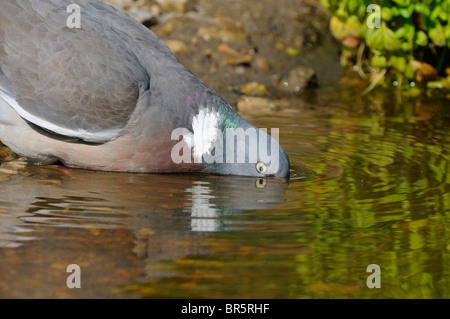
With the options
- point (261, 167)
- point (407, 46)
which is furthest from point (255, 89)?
point (261, 167)

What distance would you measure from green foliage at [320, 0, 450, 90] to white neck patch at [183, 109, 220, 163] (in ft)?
9.30

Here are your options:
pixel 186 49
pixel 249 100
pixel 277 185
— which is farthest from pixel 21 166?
pixel 186 49

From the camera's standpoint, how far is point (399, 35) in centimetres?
775

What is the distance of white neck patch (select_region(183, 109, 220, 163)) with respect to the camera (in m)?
5.29

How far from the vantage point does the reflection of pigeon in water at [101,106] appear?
5121 mm

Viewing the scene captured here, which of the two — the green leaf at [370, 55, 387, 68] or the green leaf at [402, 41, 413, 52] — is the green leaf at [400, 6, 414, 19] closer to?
the green leaf at [402, 41, 413, 52]

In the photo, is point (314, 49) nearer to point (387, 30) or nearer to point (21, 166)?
point (387, 30)

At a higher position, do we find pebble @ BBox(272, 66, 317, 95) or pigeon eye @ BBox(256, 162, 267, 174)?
pebble @ BBox(272, 66, 317, 95)

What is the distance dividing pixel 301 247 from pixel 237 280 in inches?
22.0

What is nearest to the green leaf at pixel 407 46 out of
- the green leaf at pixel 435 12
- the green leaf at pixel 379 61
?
the green leaf at pixel 379 61

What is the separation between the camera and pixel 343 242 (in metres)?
4.15

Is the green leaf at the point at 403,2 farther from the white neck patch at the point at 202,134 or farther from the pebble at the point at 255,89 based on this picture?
the white neck patch at the point at 202,134

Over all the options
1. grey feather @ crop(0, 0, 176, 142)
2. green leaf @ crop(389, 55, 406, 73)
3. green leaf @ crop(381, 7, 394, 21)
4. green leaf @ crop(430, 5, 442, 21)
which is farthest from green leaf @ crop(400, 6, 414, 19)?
grey feather @ crop(0, 0, 176, 142)
